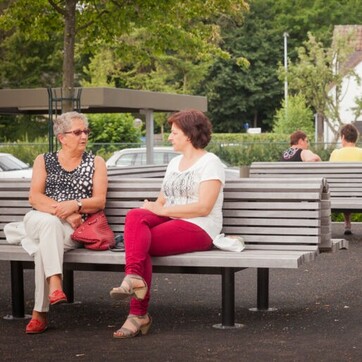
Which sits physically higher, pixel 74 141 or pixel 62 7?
pixel 62 7

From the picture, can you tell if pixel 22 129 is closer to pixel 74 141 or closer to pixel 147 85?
pixel 147 85

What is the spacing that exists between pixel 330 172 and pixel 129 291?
7966 mm

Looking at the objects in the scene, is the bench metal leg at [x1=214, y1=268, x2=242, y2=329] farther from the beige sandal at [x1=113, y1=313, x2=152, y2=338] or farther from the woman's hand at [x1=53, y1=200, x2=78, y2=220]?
the woman's hand at [x1=53, y1=200, x2=78, y2=220]

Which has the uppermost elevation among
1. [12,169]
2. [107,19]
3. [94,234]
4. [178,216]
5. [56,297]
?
[107,19]

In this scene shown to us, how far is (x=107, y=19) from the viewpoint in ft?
82.0

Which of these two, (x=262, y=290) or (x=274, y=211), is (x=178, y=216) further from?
(x=262, y=290)

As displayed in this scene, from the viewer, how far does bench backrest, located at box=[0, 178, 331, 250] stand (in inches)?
332

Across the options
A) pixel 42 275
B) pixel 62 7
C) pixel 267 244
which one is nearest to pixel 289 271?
pixel 267 244

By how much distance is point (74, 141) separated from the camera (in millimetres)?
8750

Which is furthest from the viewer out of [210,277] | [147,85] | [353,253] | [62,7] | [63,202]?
[147,85]

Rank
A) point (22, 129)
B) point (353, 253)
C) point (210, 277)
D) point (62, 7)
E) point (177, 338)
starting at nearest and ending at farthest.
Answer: point (177, 338)
point (210, 277)
point (353, 253)
point (62, 7)
point (22, 129)

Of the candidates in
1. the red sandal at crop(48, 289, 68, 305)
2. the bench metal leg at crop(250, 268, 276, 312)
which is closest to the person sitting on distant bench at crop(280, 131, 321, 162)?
the bench metal leg at crop(250, 268, 276, 312)

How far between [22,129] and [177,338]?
48346 mm

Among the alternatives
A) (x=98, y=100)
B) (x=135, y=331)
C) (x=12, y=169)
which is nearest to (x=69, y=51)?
(x=98, y=100)
